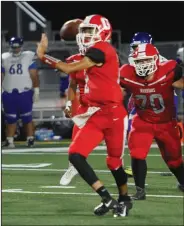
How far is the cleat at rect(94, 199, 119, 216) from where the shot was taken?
685 cm

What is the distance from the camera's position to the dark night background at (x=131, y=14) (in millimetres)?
20250

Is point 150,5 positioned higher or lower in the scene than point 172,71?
lower

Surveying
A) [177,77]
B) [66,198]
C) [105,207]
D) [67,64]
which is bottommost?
[66,198]

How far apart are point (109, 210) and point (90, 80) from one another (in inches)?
38.9

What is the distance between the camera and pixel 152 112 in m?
7.81

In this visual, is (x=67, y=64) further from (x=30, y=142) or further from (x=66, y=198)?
(x=30, y=142)

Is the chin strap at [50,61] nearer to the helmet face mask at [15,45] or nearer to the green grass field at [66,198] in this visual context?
the green grass field at [66,198]

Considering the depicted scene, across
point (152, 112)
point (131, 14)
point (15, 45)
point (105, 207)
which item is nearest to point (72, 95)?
point (152, 112)

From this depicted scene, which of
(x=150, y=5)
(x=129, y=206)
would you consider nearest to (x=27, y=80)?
(x=129, y=206)

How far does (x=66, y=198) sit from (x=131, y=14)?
518 inches

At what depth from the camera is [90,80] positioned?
277 inches

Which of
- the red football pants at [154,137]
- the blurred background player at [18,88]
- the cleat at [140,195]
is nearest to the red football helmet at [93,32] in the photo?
the red football pants at [154,137]

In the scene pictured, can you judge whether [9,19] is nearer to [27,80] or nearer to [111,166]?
[27,80]

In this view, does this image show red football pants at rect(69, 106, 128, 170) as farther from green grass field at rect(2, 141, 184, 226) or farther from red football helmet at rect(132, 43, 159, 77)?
red football helmet at rect(132, 43, 159, 77)
